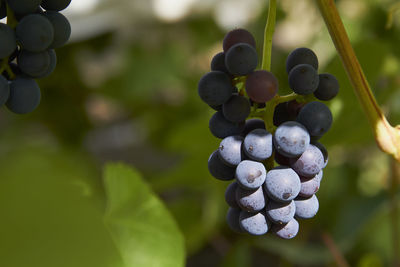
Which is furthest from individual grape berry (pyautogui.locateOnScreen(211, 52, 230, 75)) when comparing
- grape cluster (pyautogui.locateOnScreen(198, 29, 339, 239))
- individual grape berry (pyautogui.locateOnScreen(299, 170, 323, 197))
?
individual grape berry (pyautogui.locateOnScreen(299, 170, 323, 197))

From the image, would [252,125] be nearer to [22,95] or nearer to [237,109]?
[237,109]

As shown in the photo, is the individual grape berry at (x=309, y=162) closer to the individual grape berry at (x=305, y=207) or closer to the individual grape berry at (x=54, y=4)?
the individual grape berry at (x=305, y=207)

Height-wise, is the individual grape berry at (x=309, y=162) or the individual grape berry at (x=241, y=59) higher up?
the individual grape berry at (x=241, y=59)

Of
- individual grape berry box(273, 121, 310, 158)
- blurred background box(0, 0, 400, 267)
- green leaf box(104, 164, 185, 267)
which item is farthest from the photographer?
green leaf box(104, 164, 185, 267)

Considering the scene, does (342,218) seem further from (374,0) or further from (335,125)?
(374,0)

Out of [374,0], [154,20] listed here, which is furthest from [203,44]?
[374,0]

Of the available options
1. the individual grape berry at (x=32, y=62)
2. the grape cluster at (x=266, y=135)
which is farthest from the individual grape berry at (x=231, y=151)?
the individual grape berry at (x=32, y=62)

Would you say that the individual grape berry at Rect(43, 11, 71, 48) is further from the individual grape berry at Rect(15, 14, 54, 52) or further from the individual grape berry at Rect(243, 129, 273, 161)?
the individual grape berry at Rect(243, 129, 273, 161)
